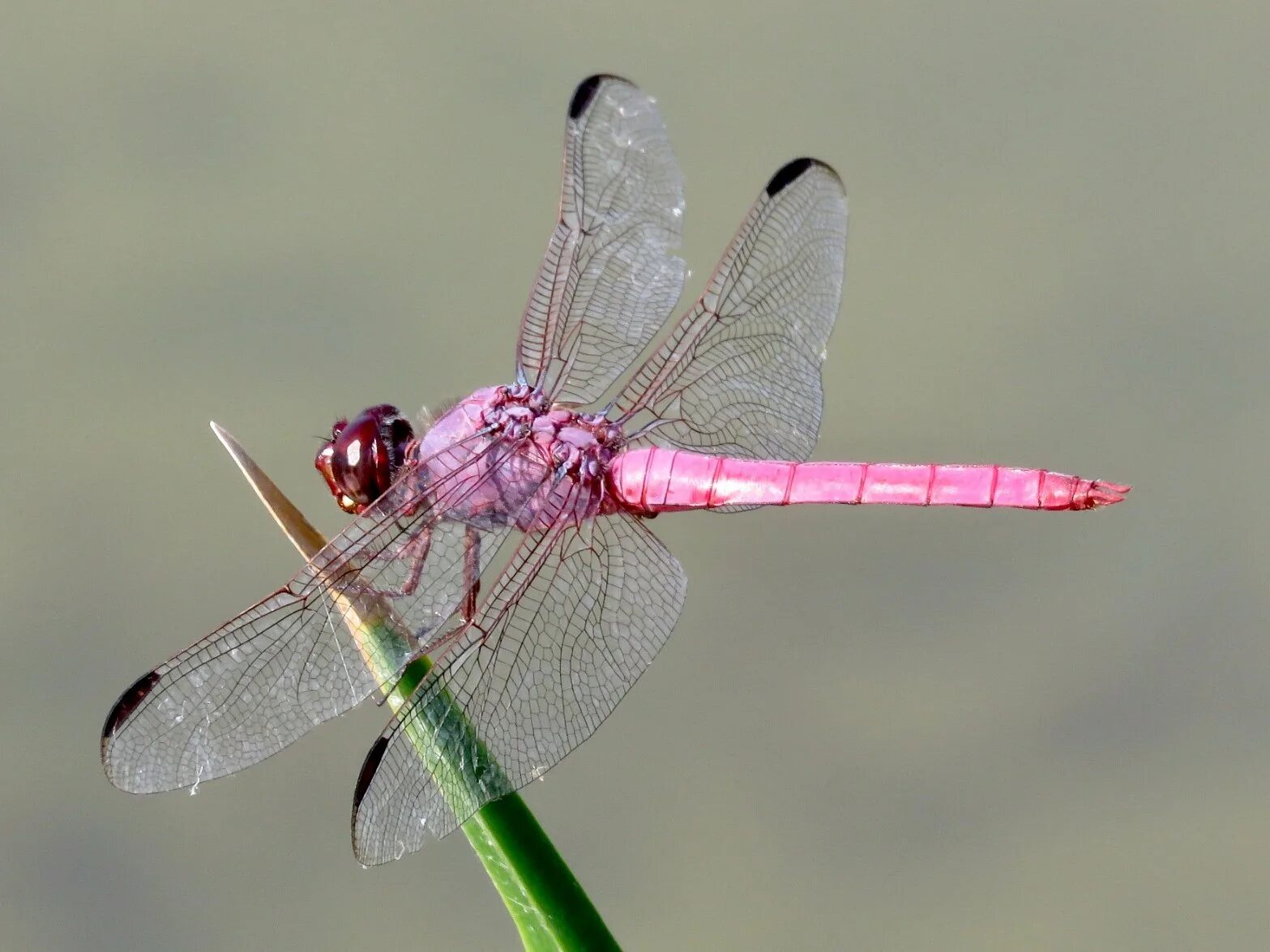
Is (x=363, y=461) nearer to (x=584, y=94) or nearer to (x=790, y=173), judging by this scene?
(x=584, y=94)

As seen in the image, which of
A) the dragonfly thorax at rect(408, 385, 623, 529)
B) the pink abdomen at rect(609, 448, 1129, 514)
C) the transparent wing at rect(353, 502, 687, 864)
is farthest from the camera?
the dragonfly thorax at rect(408, 385, 623, 529)

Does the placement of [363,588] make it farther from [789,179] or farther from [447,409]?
[789,179]

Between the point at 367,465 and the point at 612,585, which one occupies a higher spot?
the point at 367,465

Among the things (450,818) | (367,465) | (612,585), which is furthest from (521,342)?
(450,818)

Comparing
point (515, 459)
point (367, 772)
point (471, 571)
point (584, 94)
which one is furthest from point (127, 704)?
point (584, 94)

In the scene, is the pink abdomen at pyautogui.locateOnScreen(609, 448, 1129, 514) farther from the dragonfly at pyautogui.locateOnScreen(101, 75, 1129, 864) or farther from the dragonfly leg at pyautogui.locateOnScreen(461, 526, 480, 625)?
the dragonfly leg at pyautogui.locateOnScreen(461, 526, 480, 625)

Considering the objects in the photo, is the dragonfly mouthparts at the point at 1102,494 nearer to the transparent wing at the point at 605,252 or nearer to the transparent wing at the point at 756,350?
the transparent wing at the point at 756,350

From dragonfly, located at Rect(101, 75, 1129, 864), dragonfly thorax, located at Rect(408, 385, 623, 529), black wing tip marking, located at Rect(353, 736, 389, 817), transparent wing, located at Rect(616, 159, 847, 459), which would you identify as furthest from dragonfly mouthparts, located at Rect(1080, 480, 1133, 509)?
black wing tip marking, located at Rect(353, 736, 389, 817)

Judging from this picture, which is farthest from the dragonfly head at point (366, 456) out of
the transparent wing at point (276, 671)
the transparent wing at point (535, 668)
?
the transparent wing at point (535, 668)
